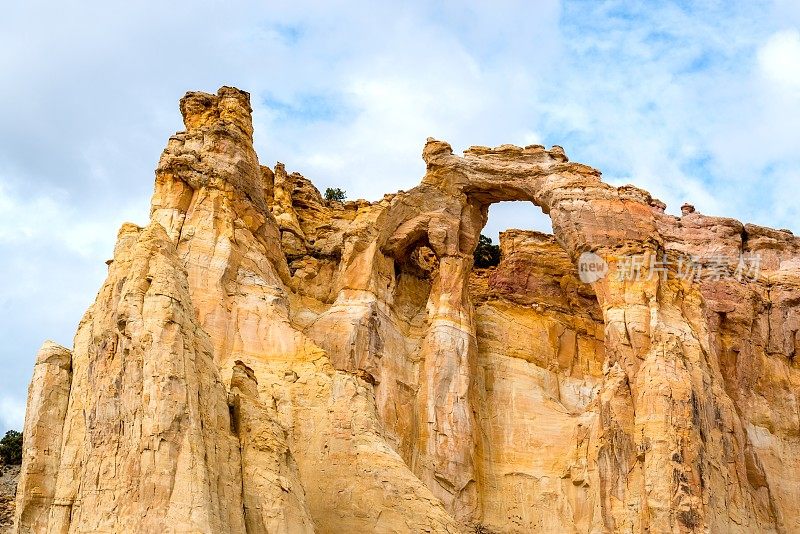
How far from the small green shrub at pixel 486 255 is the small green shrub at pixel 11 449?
1487cm

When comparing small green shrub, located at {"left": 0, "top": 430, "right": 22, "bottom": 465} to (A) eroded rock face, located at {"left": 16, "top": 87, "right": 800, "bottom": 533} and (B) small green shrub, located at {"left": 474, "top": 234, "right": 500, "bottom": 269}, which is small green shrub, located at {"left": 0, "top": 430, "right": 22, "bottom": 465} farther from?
(B) small green shrub, located at {"left": 474, "top": 234, "right": 500, "bottom": 269}

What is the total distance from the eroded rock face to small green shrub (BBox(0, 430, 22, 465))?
36.0 feet

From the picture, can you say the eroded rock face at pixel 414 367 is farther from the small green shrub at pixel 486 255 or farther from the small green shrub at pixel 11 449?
the small green shrub at pixel 11 449

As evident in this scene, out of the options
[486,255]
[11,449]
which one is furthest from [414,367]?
[11,449]

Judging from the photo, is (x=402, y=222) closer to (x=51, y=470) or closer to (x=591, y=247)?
(x=591, y=247)

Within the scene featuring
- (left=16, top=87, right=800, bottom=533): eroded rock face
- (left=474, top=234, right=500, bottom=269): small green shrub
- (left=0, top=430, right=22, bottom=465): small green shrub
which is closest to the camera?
(left=16, top=87, right=800, bottom=533): eroded rock face

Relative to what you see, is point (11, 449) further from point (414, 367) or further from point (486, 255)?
point (486, 255)

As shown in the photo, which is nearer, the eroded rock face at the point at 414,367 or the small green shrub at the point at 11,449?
the eroded rock face at the point at 414,367

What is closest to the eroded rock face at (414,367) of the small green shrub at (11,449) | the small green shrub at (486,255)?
the small green shrub at (486,255)

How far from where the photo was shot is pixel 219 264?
23.0 metres

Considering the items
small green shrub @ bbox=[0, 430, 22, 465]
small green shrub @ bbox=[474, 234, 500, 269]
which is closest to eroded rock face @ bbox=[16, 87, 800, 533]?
small green shrub @ bbox=[474, 234, 500, 269]

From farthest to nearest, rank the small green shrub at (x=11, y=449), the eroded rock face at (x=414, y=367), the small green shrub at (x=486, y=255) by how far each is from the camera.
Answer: the small green shrub at (x=486, y=255)
the small green shrub at (x=11, y=449)
the eroded rock face at (x=414, y=367)

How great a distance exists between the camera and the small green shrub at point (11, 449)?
32812 millimetres

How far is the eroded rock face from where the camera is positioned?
15.5m
